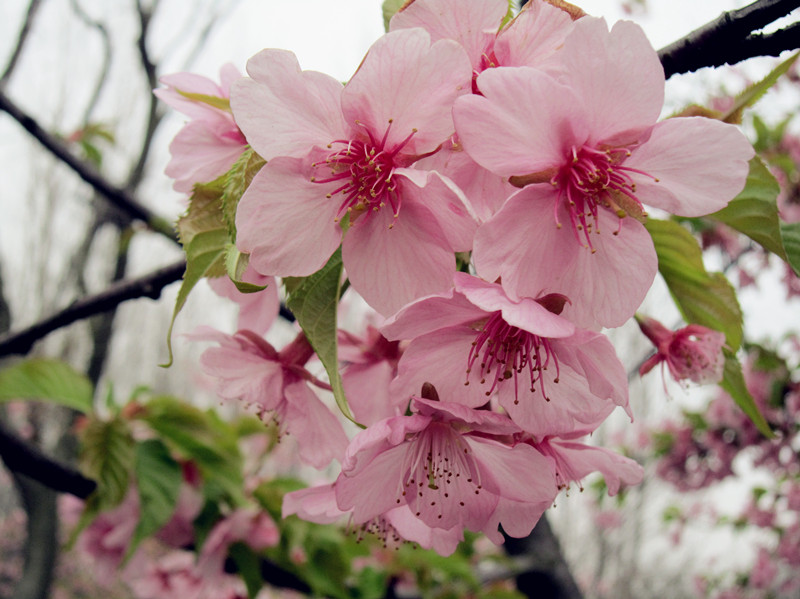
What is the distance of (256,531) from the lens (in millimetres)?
1492

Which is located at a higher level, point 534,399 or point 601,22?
point 601,22

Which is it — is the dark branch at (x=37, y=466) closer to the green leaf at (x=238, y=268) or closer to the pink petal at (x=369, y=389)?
the pink petal at (x=369, y=389)

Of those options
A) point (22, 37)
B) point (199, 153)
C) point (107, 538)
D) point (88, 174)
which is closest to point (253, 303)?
point (199, 153)

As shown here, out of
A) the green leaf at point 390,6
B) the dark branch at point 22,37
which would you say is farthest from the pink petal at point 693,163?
the dark branch at point 22,37

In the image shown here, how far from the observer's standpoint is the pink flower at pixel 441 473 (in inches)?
21.9

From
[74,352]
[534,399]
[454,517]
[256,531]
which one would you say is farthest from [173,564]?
[74,352]

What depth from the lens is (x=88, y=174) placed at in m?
1.49

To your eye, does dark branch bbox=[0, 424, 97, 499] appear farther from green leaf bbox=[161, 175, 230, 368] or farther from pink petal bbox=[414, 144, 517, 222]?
pink petal bbox=[414, 144, 517, 222]

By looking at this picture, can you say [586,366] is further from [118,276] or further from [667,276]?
[118,276]

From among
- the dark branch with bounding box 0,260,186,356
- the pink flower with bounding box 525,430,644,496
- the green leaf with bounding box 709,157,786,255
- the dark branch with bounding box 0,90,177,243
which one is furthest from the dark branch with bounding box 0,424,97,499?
the green leaf with bounding box 709,157,786,255

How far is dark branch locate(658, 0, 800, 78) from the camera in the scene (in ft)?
1.74

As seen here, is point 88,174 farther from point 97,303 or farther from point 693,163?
point 693,163

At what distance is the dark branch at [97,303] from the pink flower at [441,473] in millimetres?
420

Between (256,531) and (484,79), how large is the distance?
4.50ft
